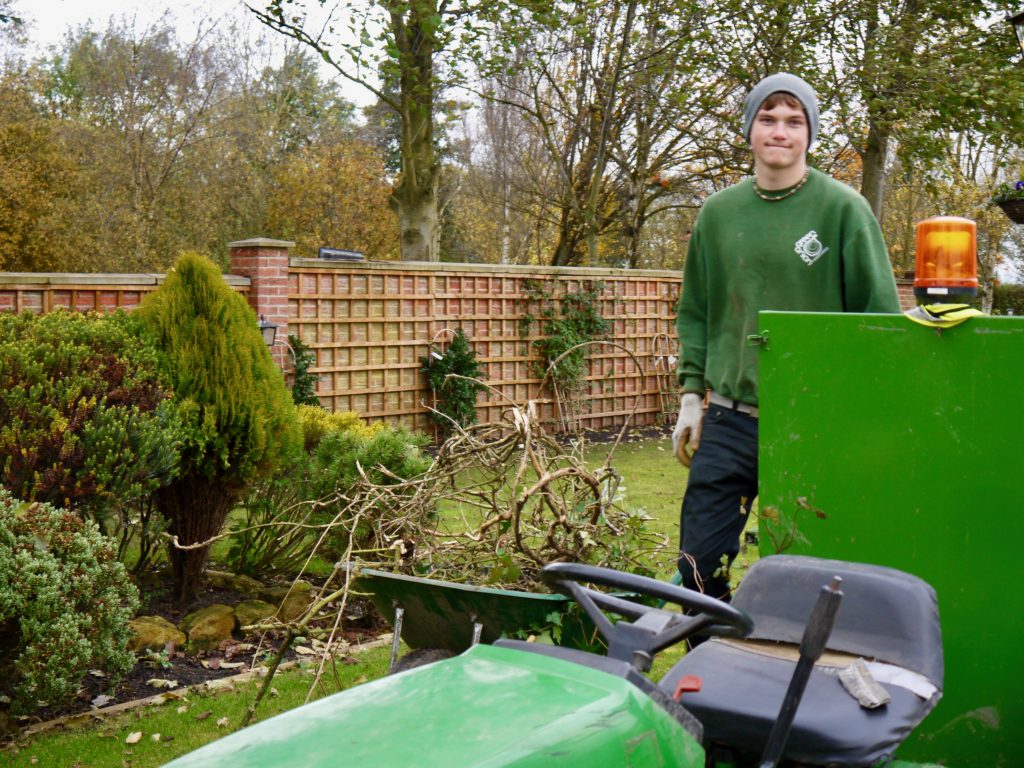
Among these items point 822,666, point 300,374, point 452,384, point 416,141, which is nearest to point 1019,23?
point 822,666

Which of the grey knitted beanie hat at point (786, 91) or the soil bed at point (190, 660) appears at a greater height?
the grey knitted beanie hat at point (786, 91)

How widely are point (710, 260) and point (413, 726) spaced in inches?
94.4

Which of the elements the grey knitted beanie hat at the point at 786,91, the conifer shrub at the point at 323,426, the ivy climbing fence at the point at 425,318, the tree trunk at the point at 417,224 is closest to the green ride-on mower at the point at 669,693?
the grey knitted beanie hat at the point at 786,91

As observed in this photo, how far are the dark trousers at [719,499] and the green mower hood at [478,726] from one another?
1.72 m

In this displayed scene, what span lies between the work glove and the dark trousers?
125 millimetres

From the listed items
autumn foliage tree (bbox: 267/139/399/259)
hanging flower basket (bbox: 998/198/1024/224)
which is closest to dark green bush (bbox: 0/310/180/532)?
hanging flower basket (bbox: 998/198/1024/224)

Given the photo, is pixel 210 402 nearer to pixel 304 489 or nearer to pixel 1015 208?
pixel 304 489

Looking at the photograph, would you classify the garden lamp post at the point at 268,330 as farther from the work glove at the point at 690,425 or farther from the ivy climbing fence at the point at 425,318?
the work glove at the point at 690,425

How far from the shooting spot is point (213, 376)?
5.36 meters

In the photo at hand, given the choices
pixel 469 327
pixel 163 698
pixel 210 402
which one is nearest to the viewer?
pixel 163 698

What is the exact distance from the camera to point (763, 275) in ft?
11.5

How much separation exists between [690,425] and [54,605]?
221 cm

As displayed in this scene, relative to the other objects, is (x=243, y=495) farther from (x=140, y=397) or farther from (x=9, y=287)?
(x=9, y=287)

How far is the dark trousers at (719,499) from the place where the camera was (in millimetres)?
3434
